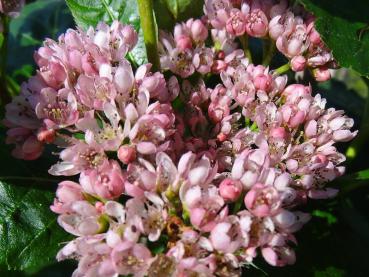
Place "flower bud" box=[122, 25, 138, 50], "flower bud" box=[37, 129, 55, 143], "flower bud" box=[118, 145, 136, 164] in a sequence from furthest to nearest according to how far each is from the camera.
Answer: "flower bud" box=[122, 25, 138, 50] → "flower bud" box=[37, 129, 55, 143] → "flower bud" box=[118, 145, 136, 164]

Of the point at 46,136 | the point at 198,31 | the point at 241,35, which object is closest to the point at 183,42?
the point at 198,31

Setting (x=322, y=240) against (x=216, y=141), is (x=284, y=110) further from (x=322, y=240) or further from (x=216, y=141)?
(x=322, y=240)

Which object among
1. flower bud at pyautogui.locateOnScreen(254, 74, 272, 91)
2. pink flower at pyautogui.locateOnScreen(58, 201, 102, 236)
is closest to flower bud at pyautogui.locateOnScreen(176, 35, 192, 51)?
flower bud at pyautogui.locateOnScreen(254, 74, 272, 91)

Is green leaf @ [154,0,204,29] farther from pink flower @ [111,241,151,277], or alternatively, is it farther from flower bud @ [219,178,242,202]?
pink flower @ [111,241,151,277]

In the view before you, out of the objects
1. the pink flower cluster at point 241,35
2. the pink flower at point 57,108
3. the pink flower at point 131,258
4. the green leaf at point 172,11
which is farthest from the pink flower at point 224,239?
the green leaf at point 172,11

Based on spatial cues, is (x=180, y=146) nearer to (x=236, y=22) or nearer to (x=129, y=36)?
(x=129, y=36)

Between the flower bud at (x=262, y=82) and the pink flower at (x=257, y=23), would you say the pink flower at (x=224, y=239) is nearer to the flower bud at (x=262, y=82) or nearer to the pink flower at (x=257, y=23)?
the flower bud at (x=262, y=82)
